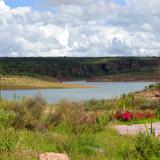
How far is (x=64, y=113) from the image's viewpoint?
19.0 m

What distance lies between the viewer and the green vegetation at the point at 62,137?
12.0m

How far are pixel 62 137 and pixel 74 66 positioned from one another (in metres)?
165

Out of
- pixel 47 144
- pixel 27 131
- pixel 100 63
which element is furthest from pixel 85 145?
pixel 100 63

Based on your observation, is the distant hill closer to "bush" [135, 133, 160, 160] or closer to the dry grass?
the dry grass

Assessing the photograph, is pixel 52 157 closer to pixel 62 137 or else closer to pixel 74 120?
pixel 62 137

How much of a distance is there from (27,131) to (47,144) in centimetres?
199

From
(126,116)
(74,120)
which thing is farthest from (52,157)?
(126,116)

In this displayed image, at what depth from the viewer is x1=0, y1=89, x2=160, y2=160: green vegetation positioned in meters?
12.0

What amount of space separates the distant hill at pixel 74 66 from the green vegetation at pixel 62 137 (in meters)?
127

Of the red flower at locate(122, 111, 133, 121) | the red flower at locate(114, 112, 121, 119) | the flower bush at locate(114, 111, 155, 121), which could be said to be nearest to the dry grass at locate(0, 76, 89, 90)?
the flower bush at locate(114, 111, 155, 121)

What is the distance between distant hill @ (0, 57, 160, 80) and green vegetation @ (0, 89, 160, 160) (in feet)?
416

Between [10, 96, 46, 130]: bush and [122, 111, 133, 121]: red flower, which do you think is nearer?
[10, 96, 46, 130]: bush

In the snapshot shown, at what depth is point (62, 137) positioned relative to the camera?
564 inches

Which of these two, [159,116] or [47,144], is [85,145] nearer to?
[47,144]
